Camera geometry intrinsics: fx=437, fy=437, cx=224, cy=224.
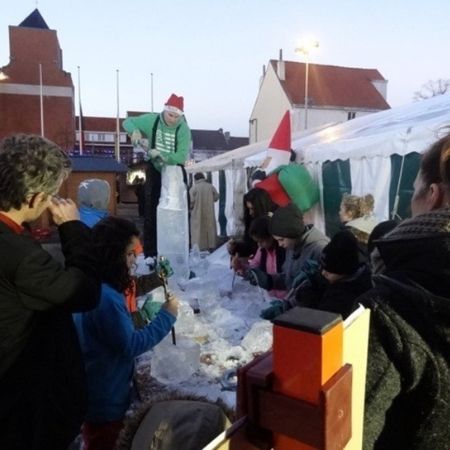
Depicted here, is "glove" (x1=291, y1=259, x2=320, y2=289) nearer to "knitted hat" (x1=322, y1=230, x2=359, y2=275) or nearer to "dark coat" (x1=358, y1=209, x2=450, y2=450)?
"knitted hat" (x1=322, y1=230, x2=359, y2=275)

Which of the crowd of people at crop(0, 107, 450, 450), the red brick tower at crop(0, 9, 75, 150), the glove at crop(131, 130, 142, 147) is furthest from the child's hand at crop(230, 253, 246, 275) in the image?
the red brick tower at crop(0, 9, 75, 150)

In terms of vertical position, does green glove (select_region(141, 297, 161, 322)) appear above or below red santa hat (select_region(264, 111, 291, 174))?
below

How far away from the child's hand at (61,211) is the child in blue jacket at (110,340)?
1.20 feet

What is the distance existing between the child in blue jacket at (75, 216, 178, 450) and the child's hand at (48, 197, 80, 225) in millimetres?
365

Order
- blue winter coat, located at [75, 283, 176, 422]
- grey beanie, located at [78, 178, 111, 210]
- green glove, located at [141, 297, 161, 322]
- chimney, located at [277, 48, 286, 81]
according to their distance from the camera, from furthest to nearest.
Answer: chimney, located at [277, 48, 286, 81]
grey beanie, located at [78, 178, 111, 210]
green glove, located at [141, 297, 161, 322]
blue winter coat, located at [75, 283, 176, 422]

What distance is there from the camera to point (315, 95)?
3944 centimetres

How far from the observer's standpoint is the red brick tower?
32.1 m

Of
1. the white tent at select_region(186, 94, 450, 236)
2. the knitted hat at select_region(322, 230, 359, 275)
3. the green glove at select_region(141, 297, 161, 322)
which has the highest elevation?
the white tent at select_region(186, 94, 450, 236)

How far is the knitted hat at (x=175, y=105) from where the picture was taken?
5156mm

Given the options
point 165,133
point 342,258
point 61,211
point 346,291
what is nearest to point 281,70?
point 165,133

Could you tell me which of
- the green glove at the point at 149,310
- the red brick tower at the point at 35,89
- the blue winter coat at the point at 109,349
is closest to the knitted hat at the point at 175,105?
the green glove at the point at 149,310

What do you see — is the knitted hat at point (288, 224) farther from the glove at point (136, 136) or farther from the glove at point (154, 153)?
the glove at point (136, 136)

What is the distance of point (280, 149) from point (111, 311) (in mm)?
5014

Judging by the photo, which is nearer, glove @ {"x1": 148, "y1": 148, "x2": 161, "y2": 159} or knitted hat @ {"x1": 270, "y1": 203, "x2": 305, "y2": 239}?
knitted hat @ {"x1": 270, "y1": 203, "x2": 305, "y2": 239}
